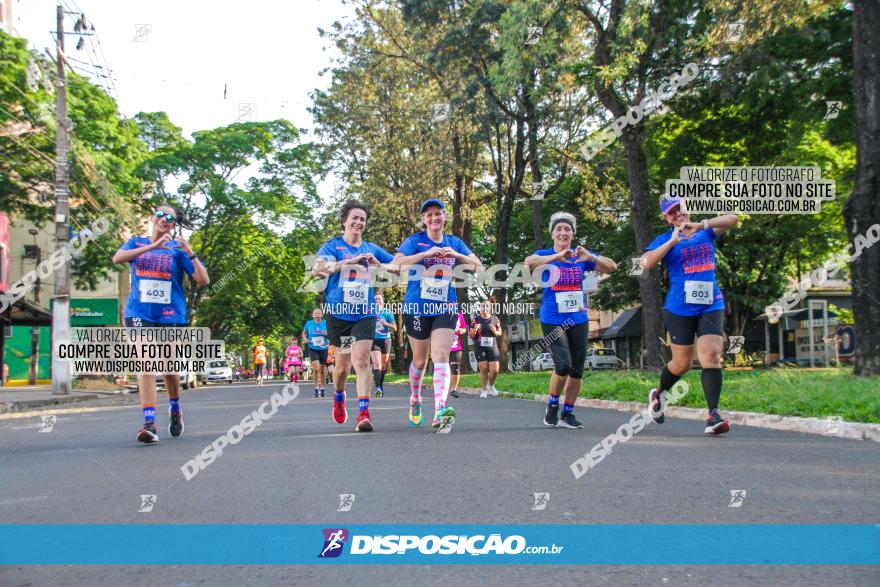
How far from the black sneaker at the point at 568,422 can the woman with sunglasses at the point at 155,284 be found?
13.3 feet

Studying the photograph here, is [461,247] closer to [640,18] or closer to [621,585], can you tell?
[621,585]

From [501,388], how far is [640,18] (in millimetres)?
9220

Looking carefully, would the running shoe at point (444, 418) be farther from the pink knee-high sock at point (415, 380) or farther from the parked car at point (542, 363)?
the parked car at point (542, 363)

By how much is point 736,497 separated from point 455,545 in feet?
5.96

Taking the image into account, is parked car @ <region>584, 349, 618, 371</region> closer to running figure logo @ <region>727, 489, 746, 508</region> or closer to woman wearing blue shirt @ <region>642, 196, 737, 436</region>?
woman wearing blue shirt @ <region>642, 196, 737, 436</region>

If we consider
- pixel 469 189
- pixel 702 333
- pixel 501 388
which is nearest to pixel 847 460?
pixel 702 333

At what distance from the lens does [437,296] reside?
8.38 meters

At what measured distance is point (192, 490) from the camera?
5090 mm

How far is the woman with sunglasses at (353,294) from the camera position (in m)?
8.51

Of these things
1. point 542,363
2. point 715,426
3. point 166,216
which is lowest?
point 542,363

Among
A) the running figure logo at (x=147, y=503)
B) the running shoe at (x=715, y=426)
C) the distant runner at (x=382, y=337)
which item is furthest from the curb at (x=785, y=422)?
the running figure logo at (x=147, y=503)

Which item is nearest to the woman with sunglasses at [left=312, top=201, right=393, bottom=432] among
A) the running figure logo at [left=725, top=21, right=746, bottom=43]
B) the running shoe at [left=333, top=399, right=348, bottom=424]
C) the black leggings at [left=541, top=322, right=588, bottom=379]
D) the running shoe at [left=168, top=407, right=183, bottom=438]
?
the running shoe at [left=333, top=399, right=348, bottom=424]

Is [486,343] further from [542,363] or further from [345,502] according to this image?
[542,363]

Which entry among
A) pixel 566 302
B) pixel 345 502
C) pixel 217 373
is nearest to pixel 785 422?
pixel 566 302
